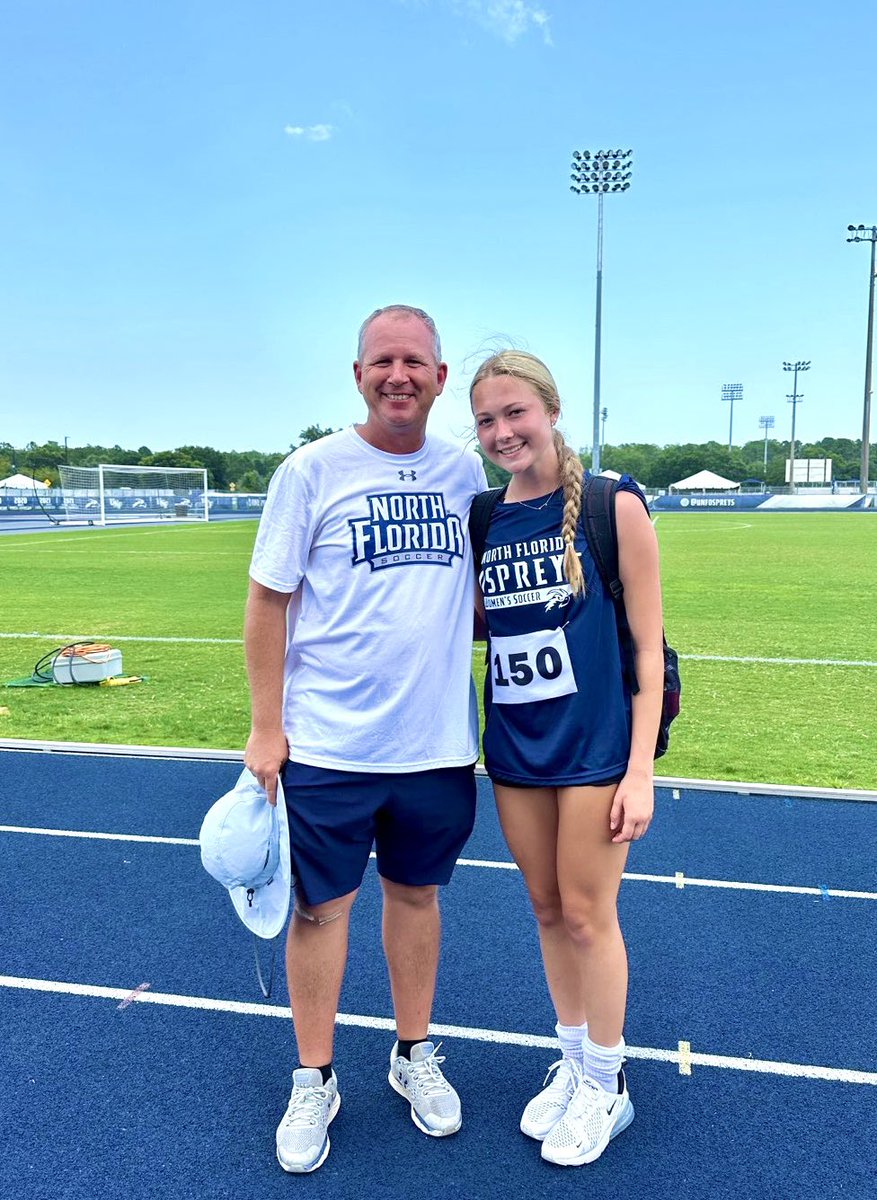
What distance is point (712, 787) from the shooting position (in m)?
4.54

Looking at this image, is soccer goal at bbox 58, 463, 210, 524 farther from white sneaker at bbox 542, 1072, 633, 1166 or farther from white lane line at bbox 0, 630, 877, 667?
white sneaker at bbox 542, 1072, 633, 1166

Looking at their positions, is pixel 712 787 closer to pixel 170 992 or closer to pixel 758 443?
pixel 170 992

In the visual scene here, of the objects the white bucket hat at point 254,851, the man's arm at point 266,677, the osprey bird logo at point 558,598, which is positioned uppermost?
the osprey bird logo at point 558,598

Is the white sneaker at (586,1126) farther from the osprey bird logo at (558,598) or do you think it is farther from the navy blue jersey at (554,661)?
the osprey bird logo at (558,598)

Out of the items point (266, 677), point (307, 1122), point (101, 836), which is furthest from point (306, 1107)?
point (101, 836)

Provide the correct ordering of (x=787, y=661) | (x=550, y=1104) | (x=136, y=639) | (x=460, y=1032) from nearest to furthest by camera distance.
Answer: (x=550, y=1104) < (x=460, y=1032) < (x=787, y=661) < (x=136, y=639)

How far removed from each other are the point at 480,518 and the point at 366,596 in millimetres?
338

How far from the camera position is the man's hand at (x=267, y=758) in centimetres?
208

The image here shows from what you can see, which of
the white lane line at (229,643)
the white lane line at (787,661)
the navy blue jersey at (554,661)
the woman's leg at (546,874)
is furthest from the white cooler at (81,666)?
the navy blue jersey at (554,661)

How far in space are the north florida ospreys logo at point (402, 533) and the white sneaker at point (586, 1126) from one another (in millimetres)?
1346

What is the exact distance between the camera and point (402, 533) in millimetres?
2039

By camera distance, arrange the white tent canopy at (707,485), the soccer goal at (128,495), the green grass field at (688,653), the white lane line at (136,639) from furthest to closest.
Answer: the white tent canopy at (707,485) < the soccer goal at (128,495) < the white lane line at (136,639) < the green grass field at (688,653)

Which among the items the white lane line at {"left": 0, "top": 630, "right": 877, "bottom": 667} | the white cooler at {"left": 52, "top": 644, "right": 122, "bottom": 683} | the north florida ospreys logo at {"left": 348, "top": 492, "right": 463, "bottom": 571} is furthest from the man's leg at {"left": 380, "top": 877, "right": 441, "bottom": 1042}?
the white lane line at {"left": 0, "top": 630, "right": 877, "bottom": 667}

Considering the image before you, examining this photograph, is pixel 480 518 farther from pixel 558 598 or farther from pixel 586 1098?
pixel 586 1098
